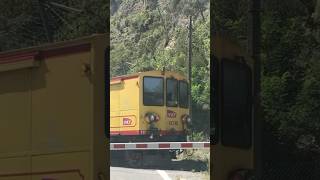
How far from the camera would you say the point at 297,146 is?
380 inches

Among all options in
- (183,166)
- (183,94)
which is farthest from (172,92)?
(183,166)

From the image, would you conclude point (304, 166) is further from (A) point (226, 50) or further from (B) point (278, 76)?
(A) point (226, 50)

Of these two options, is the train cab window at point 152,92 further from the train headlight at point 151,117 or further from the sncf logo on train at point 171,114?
the sncf logo on train at point 171,114

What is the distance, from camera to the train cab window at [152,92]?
14.6ft

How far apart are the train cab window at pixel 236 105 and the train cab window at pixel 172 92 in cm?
45

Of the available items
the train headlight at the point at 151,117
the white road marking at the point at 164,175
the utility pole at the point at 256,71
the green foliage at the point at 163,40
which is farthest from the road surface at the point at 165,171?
the utility pole at the point at 256,71

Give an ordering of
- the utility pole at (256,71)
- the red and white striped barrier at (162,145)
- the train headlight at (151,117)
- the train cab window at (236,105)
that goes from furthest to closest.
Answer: the utility pole at (256,71), the train cab window at (236,105), the train headlight at (151,117), the red and white striped barrier at (162,145)

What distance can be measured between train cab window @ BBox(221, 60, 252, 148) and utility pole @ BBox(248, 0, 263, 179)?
0.28 meters

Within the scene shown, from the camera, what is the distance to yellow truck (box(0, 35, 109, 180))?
14.5 ft

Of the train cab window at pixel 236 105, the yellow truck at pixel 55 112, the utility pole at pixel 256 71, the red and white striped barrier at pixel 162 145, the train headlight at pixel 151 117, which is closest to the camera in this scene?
the red and white striped barrier at pixel 162 145

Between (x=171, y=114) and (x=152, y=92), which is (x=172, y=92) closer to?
(x=171, y=114)

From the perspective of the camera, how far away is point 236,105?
487 cm

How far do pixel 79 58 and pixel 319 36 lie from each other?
5.39m

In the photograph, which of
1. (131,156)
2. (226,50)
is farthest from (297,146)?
(131,156)
